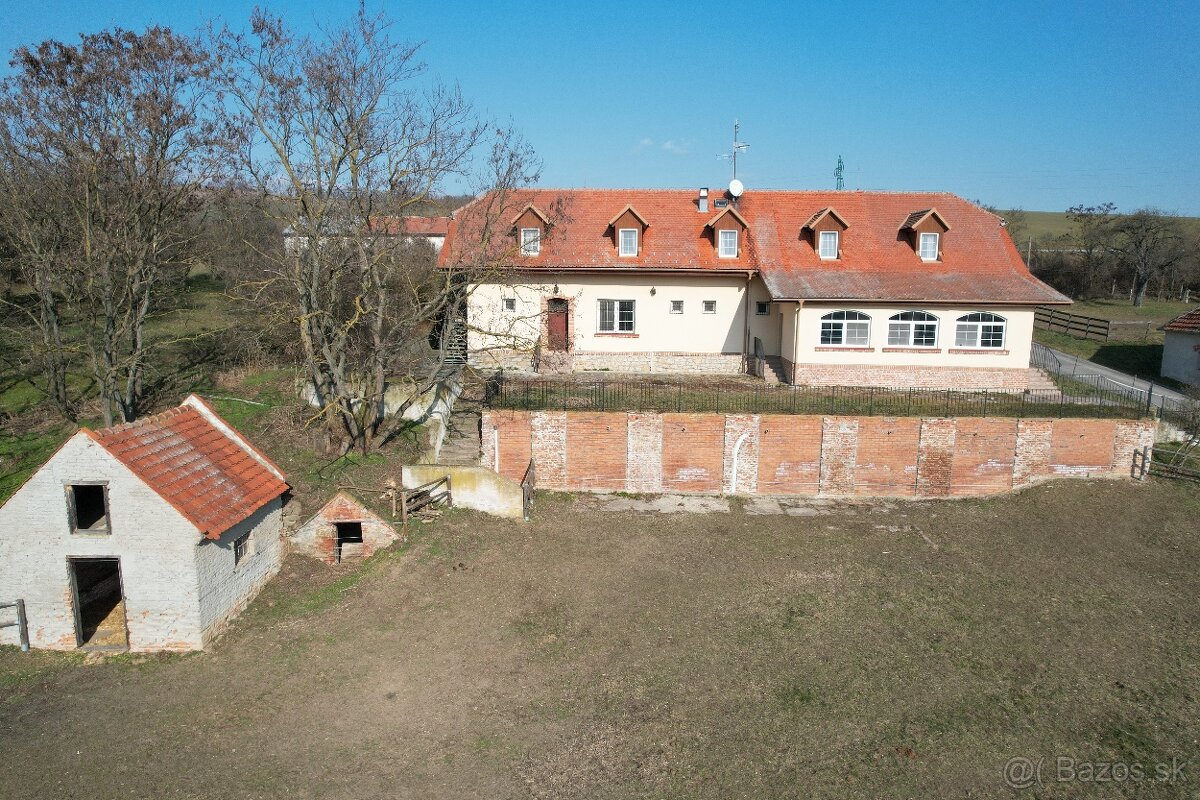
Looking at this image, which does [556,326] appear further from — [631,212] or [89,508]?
[89,508]

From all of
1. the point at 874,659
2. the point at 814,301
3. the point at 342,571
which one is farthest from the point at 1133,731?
the point at 814,301

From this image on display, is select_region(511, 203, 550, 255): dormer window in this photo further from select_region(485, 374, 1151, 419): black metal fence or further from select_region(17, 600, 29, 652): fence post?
select_region(17, 600, 29, 652): fence post

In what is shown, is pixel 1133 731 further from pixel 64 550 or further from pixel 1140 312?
pixel 1140 312

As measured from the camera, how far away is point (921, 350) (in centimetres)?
2402

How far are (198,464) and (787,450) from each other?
1375 centimetres

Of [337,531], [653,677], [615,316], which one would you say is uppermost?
[615,316]

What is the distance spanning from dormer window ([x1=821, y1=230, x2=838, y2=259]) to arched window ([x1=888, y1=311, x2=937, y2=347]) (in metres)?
3.40

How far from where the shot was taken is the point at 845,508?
19203 millimetres

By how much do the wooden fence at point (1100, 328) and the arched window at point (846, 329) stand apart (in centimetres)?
1437

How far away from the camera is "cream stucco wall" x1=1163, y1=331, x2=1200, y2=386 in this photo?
26.9 metres

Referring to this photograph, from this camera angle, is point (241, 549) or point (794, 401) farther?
point (794, 401)

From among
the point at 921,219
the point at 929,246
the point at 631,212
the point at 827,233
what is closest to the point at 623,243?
the point at 631,212

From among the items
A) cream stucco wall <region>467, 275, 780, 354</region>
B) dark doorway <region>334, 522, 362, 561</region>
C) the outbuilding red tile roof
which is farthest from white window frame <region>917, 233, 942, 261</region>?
the outbuilding red tile roof

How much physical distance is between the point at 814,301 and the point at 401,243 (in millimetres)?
12713
